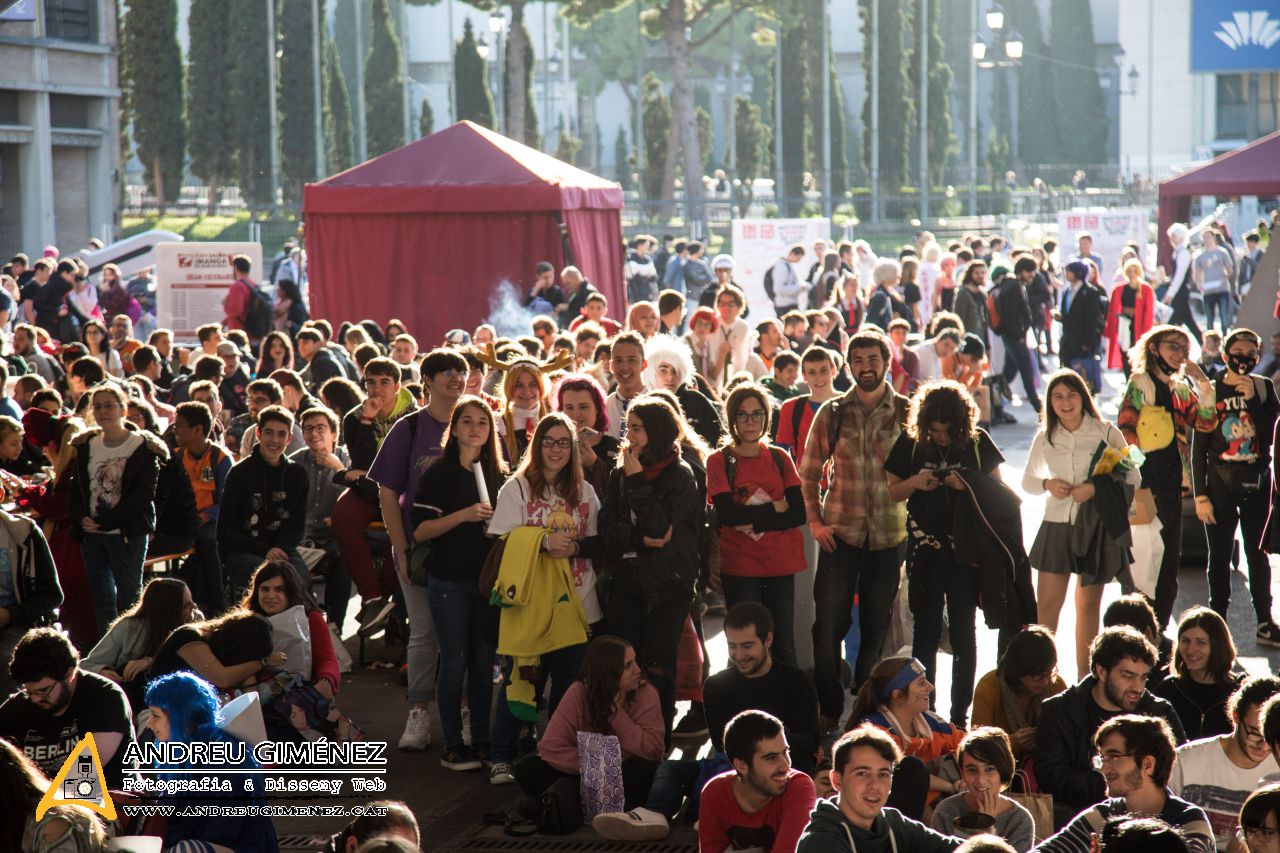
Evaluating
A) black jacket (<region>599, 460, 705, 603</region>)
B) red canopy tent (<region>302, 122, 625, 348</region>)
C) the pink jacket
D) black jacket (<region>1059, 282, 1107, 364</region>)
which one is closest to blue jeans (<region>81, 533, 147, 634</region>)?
black jacket (<region>599, 460, 705, 603</region>)

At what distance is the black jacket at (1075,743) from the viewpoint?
21.1 ft

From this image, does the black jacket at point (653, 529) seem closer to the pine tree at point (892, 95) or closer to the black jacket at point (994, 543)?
the black jacket at point (994, 543)

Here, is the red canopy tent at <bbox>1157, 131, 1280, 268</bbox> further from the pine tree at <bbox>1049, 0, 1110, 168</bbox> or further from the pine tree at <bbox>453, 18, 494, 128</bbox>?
the pine tree at <bbox>1049, 0, 1110, 168</bbox>

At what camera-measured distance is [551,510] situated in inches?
296

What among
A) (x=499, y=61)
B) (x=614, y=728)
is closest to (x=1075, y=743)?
(x=614, y=728)

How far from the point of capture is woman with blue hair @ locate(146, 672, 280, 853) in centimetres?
557

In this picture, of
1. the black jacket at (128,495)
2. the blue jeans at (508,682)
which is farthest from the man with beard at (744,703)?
the black jacket at (128,495)

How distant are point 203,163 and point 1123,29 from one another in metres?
38.2

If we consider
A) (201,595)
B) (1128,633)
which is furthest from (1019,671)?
(201,595)

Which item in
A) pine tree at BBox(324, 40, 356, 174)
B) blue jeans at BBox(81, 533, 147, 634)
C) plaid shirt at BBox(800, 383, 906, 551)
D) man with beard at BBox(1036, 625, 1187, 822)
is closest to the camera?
man with beard at BBox(1036, 625, 1187, 822)

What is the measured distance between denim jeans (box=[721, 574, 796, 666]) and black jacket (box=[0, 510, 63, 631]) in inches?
A: 120

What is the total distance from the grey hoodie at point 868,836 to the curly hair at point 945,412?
305 cm

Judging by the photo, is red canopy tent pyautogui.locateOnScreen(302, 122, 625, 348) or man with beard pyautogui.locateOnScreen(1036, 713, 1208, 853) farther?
red canopy tent pyautogui.locateOnScreen(302, 122, 625, 348)

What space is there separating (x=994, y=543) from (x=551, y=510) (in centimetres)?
205
